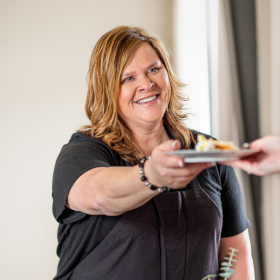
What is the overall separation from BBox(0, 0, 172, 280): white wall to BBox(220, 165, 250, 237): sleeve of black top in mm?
1907

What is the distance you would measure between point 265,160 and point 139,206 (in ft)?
1.31

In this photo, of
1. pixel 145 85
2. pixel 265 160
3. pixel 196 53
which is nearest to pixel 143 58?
pixel 145 85

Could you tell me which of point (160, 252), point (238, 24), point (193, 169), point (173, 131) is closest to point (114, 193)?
point (193, 169)

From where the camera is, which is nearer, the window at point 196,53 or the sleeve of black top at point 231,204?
the sleeve of black top at point 231,204

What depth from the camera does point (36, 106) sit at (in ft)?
11.2

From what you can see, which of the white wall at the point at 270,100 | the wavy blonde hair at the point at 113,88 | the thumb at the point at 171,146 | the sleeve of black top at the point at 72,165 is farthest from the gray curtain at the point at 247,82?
the thumb at the point at 171,146

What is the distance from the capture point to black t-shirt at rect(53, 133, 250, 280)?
1403 mm

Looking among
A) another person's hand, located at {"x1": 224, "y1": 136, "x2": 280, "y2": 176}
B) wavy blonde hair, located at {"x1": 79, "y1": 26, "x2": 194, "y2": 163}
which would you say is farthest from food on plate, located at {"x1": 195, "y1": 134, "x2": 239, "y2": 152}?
wavy blonde hair, located at {"x1": 79, "y1": 26, "x2": 194, "y2": 163}

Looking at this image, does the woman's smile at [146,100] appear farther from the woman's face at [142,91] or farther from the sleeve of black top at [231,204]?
the sleeve of black top at [231,204]

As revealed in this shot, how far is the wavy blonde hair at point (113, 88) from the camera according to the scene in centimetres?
164

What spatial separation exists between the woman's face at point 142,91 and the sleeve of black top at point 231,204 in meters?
0.33

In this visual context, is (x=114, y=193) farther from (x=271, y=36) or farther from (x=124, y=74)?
(x=271, y=36)

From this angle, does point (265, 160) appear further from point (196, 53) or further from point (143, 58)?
point (196, 53)

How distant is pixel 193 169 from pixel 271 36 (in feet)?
A: 2.23
